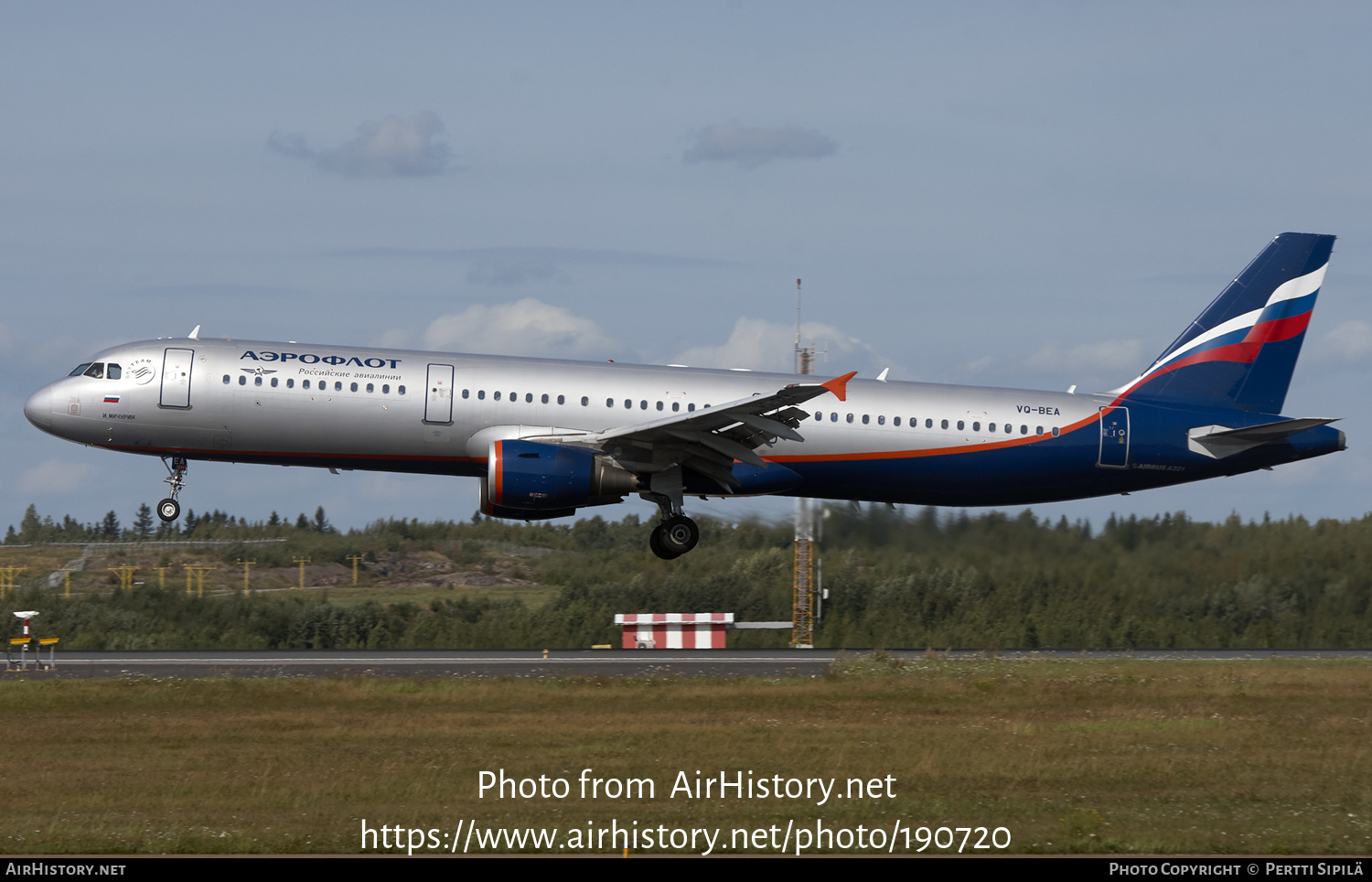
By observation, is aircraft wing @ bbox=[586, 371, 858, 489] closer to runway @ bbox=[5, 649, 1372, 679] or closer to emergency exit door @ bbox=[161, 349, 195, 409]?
runway @ bbox=[5, 649, 1372, 679]

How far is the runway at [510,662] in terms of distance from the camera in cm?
2672

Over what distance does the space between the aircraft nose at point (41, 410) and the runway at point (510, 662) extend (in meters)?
4.87

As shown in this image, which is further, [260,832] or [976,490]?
[976,490]

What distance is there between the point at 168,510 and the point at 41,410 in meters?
3.12

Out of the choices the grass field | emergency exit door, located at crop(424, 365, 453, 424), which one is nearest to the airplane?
emergency exit door, located at crop(424, 365, 453, 424)

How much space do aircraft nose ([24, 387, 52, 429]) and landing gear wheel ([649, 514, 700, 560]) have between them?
12278mm

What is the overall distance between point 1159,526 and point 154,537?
33.9 metres

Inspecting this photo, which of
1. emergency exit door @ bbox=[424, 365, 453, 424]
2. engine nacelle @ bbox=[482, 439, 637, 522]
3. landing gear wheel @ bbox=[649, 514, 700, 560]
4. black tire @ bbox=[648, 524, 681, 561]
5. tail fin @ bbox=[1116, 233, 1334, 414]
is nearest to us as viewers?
engine nacelle @ bbox=[482, 439, 637, 522]

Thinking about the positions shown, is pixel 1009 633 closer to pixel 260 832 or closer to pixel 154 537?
pixel 260 832

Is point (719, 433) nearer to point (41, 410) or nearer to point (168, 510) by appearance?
point (168, 510)

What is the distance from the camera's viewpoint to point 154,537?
49.2 meters

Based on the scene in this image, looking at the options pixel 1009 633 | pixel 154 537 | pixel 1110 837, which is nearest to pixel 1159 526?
pixel 1009 633

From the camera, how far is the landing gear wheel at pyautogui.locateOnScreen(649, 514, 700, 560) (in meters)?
28.7

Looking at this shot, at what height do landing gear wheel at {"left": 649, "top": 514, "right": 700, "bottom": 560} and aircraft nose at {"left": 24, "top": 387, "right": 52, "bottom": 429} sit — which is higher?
aircraft nose at {"left": 24, "top": 387, "right": 52, "bottom": 429}
